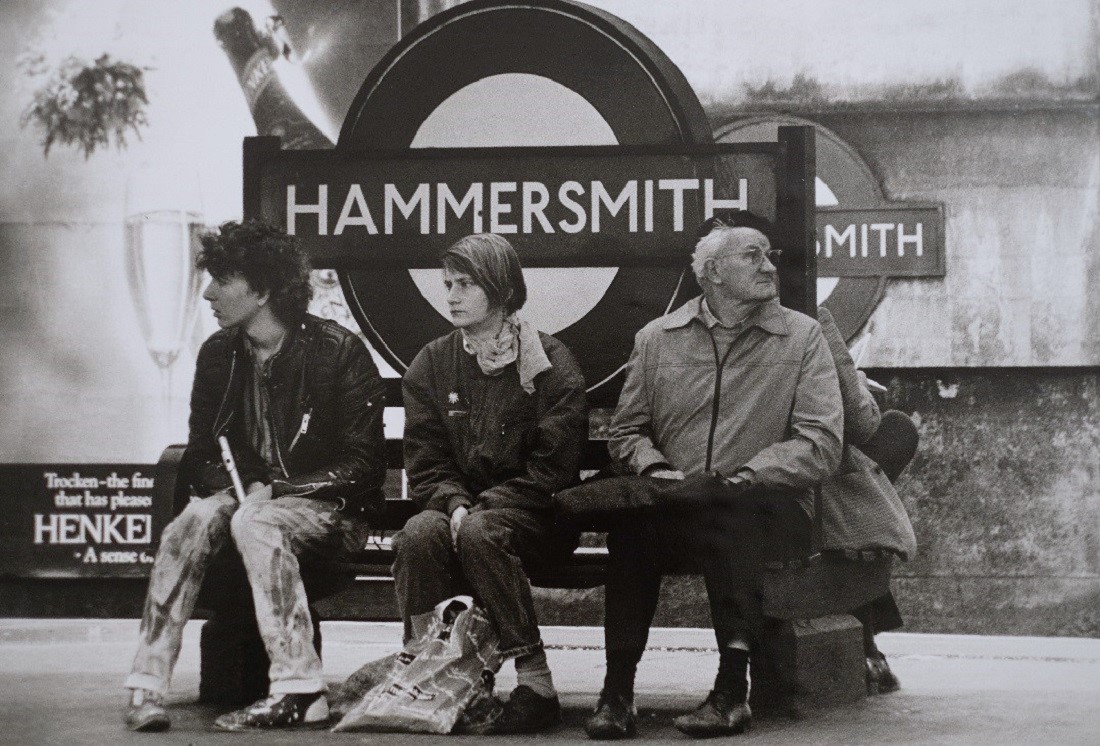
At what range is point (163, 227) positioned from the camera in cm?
380

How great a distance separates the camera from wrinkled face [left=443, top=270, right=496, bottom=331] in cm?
280

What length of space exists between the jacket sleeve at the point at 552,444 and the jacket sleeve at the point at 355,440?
29cm

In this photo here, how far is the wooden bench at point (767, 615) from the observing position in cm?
275

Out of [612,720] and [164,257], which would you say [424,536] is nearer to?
[612,720]

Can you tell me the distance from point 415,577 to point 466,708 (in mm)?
270

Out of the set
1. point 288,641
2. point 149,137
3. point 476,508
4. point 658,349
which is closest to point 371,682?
point 288,641

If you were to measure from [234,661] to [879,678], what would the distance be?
144 cm

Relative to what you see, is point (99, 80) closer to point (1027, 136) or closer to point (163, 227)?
point (163, 227)

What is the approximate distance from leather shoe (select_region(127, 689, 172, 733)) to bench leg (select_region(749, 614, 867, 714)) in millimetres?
1149

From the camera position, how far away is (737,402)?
2682 millimetres

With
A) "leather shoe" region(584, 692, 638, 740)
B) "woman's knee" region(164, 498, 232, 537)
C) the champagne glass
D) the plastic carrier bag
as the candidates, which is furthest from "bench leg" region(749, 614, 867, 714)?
the champagne glass

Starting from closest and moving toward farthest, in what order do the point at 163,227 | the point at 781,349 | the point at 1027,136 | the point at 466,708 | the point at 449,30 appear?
the point at 466,708 → the point at 781,349 → the point at 449,30 → the point at 1027,136 → the point at 163,227

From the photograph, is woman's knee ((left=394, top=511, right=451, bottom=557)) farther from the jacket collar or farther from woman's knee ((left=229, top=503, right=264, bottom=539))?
the jacket collar

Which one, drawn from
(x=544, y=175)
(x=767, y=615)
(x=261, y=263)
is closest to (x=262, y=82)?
(x=261, y=263)
